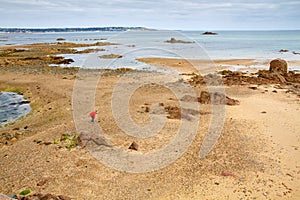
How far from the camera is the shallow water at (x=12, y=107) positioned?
17.3m

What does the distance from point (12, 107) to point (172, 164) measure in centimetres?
1335

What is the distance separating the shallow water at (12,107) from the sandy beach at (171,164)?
76cm

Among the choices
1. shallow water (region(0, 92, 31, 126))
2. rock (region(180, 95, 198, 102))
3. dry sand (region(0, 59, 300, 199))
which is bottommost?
shallow water (region(0, 92, 31, 126))

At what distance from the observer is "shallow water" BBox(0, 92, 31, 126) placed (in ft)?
56.7

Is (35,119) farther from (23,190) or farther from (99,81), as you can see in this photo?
(99,81)

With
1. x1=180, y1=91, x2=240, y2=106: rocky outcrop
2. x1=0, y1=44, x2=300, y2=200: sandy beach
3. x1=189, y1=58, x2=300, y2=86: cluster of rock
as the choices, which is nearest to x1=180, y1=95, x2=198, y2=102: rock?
x1=180, y1=91, x2=240, y2=106: rocky outcrop

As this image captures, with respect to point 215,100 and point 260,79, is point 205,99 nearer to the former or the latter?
point 215,100

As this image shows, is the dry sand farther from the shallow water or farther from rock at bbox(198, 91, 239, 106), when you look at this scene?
the shallow water

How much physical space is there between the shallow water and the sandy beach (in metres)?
0.76

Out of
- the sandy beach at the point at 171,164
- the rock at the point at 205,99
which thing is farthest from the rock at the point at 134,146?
the rock at the point at 205,99

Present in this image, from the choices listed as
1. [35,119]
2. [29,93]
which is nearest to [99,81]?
[29,93]

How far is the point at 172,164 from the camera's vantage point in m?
10.7

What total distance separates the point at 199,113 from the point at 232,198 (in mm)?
8333

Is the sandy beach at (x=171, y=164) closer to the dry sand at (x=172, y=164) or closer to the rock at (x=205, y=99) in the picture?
the dry sand at (x=172, y=164)
